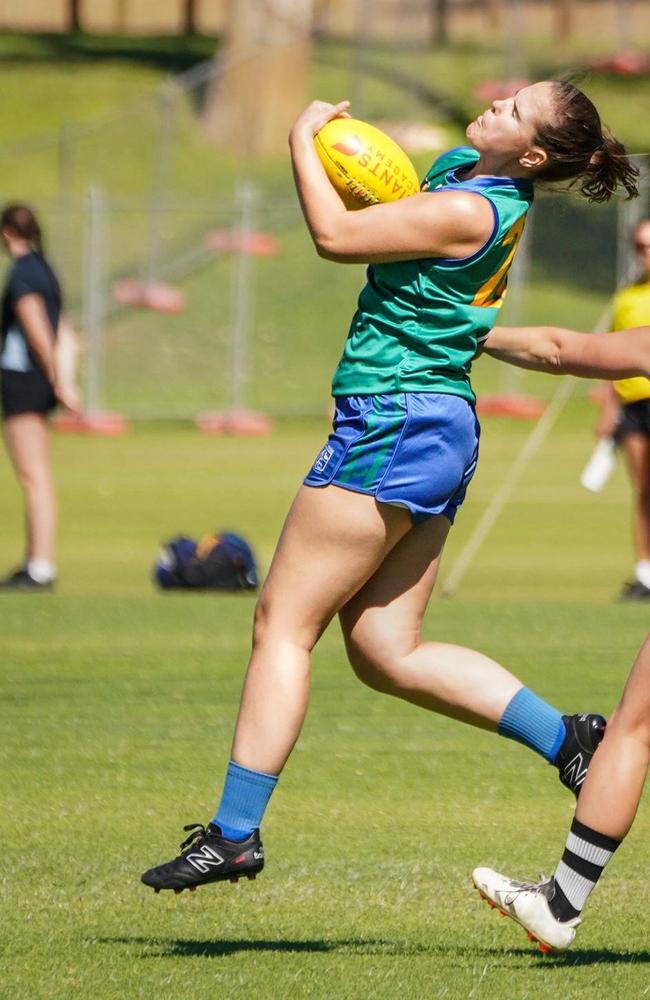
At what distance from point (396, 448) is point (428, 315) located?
0.35 meters

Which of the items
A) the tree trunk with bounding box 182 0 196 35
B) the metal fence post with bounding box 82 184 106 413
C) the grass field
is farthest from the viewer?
the tree trunk with bounding box 182 0 196 35

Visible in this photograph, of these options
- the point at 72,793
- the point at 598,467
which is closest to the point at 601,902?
the point at 72,793

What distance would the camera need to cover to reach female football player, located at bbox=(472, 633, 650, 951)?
14.5 feet

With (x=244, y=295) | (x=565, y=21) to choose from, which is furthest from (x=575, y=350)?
(x=565, y=21)

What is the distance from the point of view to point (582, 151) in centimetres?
484

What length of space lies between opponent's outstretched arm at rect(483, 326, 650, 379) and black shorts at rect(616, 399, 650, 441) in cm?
634

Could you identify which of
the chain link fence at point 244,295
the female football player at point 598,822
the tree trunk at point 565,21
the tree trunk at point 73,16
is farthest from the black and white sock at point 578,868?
the tree trunk at point 73,16

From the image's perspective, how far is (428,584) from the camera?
5074 mm

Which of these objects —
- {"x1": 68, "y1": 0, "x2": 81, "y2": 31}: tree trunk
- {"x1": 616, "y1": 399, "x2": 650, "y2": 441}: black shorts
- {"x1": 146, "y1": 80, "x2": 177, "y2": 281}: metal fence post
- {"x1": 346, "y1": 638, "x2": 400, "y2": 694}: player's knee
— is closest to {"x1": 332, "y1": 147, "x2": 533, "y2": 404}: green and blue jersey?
{"x1": 346, "y1": 638, "x2": 400, "y2": 694}: player's knee

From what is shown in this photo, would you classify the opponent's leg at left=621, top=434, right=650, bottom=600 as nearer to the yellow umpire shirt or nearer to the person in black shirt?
Result: the yellow umpire shirt

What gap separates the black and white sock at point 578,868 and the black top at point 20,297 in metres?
7.25

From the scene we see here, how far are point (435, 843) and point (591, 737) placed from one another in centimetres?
97

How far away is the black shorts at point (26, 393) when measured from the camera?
36.4 ft

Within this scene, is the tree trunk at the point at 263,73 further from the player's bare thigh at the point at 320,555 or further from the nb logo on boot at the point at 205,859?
the nb logo on boot at the point at 205,859
